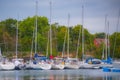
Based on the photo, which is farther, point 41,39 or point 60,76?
point 41,39

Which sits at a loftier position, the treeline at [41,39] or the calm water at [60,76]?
the treeline at [41,39]

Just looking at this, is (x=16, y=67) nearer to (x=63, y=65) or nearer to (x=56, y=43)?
(x=63, y=65)

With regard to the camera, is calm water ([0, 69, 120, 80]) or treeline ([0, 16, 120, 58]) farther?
treeline ([0, 16, 120, 58])

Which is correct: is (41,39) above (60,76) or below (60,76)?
above

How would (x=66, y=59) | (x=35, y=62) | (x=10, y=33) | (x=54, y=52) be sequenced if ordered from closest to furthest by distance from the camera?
(x=35, y=62), (x=66, y=59), (x=54, y=52), (x=10, y=33)

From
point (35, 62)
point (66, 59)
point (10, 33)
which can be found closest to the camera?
point (35, 62)

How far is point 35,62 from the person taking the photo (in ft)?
406

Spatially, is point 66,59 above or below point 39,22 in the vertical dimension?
below

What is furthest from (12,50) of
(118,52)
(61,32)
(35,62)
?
(35,62)

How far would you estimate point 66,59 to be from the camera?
133 meters

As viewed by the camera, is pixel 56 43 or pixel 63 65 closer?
pixel 63 65

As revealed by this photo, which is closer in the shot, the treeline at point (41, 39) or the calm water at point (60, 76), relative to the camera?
the calm water at point (60, 76)

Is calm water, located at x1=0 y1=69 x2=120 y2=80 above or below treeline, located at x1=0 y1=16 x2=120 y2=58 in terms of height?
below

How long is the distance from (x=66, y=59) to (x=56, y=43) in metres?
41.9
